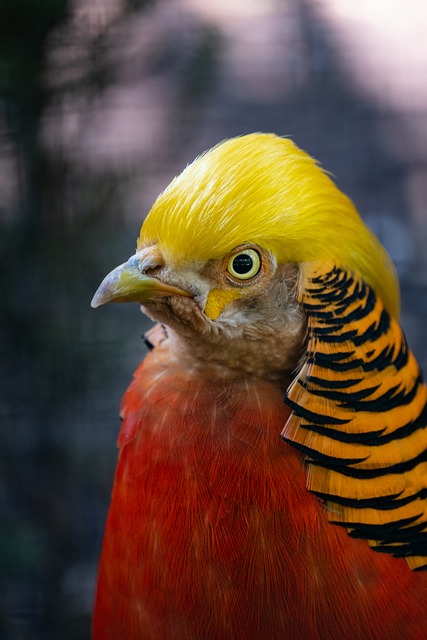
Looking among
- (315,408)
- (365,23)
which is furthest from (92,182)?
(365,23)

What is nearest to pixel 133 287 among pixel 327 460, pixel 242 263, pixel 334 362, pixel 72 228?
pixel 242 263

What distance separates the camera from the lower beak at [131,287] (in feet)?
4.78

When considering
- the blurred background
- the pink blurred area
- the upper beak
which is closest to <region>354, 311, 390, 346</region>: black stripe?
the upper beak

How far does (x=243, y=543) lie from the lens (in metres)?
1.60

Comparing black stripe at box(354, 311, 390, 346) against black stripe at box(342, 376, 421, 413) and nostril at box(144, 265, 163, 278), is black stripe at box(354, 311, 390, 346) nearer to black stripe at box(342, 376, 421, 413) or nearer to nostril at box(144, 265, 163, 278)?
black stripe at box(342, 376, 421, 413)

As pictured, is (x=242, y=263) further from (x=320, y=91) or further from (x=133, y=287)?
(x=320, y=91)

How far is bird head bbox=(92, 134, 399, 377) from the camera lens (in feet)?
4.73

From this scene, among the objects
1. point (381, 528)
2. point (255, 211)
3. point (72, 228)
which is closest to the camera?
point (255, 211)

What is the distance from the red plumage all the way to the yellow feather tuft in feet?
1.07

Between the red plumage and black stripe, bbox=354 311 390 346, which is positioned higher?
black stripe, bbox=354 311 390 346

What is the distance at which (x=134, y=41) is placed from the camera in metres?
2.98

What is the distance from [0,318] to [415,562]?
2.01 m

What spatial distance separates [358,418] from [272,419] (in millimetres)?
199

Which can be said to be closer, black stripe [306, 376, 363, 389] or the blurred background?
black stripe [306, 376, 363, 389]
